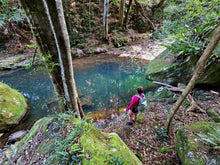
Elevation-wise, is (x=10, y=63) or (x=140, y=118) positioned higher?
(x=140, y=118)

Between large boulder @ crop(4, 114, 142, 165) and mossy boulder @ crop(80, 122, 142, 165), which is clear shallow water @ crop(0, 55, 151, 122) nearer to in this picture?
large boulder @ crop(4, 114, 142, 165)

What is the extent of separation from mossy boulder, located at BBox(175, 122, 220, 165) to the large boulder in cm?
93

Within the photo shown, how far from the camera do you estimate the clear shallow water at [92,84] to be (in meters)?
5.55

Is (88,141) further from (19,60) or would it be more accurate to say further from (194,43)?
(19,60)

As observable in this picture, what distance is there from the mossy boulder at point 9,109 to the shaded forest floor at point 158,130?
14.4ft

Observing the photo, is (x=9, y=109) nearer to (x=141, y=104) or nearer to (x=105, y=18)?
(x=141, y=104)

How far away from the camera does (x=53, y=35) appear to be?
1705 millimetres

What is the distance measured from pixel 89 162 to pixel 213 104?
13.9ft

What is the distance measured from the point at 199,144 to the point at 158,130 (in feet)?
3.86

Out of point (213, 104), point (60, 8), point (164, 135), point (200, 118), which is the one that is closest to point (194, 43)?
point (213, 104)

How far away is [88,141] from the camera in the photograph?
50.0 inches

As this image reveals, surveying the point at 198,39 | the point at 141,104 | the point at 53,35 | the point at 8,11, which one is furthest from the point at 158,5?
the point at 53,35

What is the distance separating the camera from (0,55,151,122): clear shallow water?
5.55 metres

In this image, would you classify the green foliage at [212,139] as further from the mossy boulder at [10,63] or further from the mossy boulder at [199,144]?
the mossy boulder at [10,63]
